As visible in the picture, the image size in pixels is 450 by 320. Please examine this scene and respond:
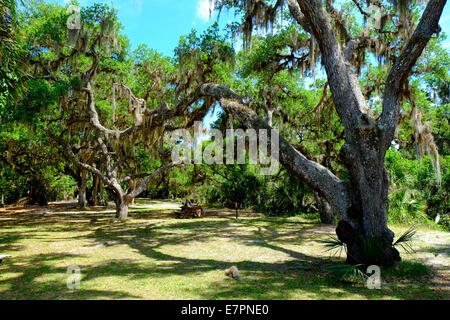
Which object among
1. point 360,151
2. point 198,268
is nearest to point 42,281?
point 198,268

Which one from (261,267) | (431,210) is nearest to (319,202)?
(431,210)

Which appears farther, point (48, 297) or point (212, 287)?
point (212, 287)

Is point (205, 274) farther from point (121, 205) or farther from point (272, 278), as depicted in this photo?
point (121, 205)

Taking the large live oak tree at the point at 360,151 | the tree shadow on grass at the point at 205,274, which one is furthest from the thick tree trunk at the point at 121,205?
the large live oak tree at the point at 360,151

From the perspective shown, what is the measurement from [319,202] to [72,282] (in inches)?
428

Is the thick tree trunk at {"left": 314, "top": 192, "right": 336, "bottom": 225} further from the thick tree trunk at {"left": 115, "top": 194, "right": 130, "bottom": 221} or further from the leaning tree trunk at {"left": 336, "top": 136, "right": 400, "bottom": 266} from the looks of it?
the thick tree trunk at {"left": 115, "top": 194, "right": 130, "bottom": 221}

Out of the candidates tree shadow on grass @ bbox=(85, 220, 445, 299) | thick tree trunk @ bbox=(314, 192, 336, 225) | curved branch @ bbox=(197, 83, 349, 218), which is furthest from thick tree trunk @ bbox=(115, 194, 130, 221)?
thick tree trunk @ bbox=(314, 192, 336, 225)

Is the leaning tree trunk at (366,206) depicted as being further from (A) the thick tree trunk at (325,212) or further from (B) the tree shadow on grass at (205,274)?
(A) the thick tree trunk at (325,212)

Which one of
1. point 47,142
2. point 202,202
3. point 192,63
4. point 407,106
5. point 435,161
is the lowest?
point 202,202

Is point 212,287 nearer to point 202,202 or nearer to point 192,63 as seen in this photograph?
point 192,63

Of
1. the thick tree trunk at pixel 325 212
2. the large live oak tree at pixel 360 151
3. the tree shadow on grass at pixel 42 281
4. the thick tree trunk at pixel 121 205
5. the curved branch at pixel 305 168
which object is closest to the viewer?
the tree shadow on grass at pixel 42 281

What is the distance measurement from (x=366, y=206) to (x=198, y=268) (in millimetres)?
3499

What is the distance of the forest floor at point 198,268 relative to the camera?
4176 mm

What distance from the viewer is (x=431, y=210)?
14.6 metres
